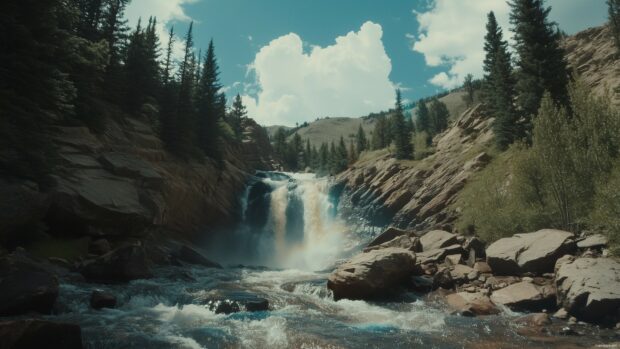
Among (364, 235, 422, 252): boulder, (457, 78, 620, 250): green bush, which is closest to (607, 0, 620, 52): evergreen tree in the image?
(457, 78, 620, 250): green bush

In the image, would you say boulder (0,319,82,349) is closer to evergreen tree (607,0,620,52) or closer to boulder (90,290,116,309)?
boulder (90,290,116,309)

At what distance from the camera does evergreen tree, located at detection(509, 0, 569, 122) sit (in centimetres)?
3431

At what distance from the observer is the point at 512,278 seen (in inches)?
706

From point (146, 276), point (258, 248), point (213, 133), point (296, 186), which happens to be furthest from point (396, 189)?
point (146, 276)

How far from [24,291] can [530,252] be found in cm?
2017

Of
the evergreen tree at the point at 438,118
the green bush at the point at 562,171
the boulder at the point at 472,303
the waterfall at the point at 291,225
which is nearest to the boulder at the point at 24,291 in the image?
the boulder at the point at 472,303

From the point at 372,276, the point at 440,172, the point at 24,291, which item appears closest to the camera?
the point at 24,291

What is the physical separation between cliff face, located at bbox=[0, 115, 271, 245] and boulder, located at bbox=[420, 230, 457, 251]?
19.4 meters

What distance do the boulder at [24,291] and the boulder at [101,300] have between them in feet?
5.56

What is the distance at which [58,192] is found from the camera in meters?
21.0

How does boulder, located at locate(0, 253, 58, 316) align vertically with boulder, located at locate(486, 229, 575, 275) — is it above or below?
below

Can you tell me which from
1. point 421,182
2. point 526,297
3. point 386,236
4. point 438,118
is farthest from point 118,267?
point 438,118

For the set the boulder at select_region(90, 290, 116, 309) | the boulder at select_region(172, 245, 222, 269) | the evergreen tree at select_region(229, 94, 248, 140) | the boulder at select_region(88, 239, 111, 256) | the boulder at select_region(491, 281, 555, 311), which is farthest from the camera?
the evergreen tree at select_region(229, 94, 248, 140)

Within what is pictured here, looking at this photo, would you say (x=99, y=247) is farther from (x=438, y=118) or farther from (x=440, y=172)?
(x=438, y=118)
